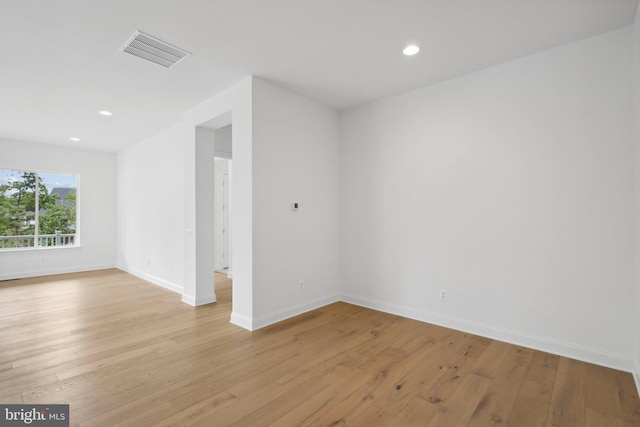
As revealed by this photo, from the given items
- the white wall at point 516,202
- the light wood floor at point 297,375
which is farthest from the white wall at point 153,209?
the white wall at point 516,202

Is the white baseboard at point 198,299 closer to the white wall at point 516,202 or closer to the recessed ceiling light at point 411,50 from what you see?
the white wall at point 516,202

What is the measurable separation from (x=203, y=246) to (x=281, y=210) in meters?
1.48

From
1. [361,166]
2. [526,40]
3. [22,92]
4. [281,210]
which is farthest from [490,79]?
[22,92]

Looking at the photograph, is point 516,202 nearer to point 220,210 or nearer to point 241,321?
point 241,321

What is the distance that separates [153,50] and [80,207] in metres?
5.94

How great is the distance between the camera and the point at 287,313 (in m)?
3.73

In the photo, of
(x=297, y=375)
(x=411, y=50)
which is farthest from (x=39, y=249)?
(x=411, y=50)

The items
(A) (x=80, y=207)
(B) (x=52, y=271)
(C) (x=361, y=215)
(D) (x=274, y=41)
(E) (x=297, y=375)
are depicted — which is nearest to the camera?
(E) (x=297, y=375)

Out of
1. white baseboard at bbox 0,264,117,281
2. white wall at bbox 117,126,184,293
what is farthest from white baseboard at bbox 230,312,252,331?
white baseboard at bbox 0,264,117,281

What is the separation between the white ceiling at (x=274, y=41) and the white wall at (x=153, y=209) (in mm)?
1484

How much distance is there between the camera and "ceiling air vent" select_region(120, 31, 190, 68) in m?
2.64

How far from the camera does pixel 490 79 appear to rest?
318 cm

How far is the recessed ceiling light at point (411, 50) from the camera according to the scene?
281 cm

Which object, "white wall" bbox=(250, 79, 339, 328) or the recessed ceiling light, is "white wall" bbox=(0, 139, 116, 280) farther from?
the recessed ceiling light
